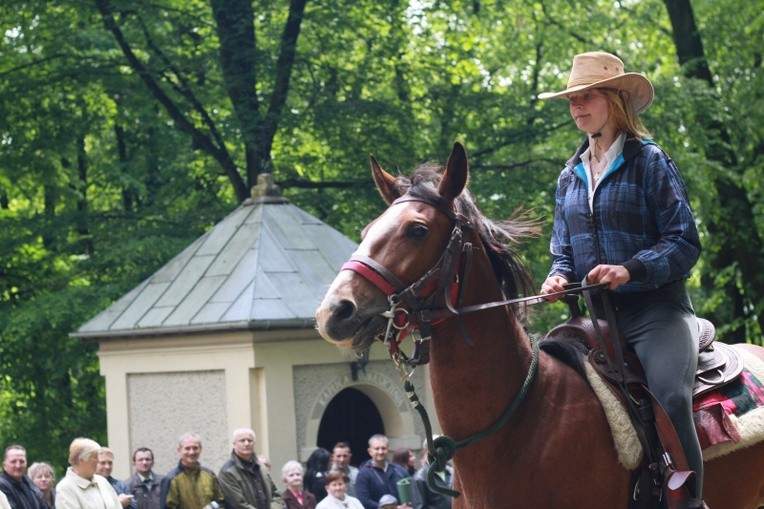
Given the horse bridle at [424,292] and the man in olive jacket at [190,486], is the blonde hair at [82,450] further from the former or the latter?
the horse bridle at [424,292]

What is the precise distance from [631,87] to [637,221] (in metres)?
0.61

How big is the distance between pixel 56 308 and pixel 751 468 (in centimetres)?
1483

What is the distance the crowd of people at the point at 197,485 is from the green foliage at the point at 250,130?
A: 268 inches

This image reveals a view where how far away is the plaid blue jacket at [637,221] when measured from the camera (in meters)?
5.48

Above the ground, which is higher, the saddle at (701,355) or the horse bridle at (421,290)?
the horse bridle at (421,290)

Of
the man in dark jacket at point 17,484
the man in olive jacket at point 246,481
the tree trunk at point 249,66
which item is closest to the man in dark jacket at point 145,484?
the man in olive jacket at point 246,481

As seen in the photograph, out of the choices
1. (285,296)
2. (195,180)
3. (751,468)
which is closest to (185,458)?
(285,296)

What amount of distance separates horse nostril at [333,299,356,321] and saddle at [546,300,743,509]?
1.21m

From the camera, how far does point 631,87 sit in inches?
229

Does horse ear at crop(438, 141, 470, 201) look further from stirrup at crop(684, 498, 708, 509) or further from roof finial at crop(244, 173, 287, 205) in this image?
roof finial at crop(244, 173, 287, 205)

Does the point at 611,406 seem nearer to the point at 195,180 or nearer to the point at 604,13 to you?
the point at 195,180

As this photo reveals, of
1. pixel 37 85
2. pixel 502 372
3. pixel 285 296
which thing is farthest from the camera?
pixel 37 85

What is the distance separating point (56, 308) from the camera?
63.4 ft

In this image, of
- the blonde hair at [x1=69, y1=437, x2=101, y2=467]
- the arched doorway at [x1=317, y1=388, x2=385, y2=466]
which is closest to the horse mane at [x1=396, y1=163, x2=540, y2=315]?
the blonde hair at [x1=69, y1=437, x2=101, y2=467]
